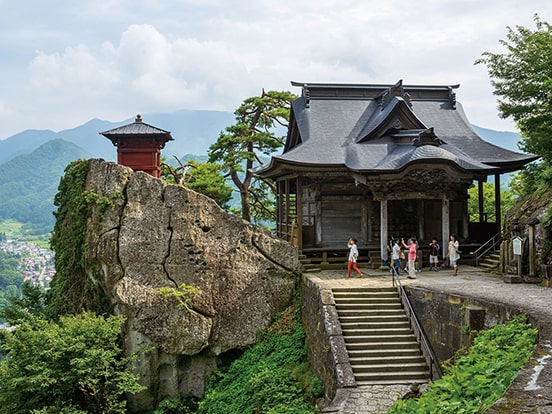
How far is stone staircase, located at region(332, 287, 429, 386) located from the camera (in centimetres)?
1220

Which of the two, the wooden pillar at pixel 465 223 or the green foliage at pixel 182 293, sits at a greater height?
the wooden pillar at pixel 465 223

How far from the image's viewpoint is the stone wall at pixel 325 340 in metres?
12.0

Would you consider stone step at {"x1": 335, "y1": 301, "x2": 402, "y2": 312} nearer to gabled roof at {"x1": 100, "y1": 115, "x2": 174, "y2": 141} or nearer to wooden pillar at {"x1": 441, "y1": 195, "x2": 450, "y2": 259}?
wooden pillar at {"x1": 441, "y1": 195, "x2": 450, "y2": 259}

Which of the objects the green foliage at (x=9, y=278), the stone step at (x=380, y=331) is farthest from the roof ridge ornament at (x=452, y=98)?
the green foliage at (x=9, y=278)

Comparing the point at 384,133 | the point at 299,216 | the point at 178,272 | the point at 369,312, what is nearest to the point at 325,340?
the point at 369,312

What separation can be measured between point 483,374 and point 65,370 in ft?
39.8

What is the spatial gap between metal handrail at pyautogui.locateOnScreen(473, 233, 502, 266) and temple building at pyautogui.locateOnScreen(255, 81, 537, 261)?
87cm

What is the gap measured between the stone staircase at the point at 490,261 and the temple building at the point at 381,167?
1.51 metres

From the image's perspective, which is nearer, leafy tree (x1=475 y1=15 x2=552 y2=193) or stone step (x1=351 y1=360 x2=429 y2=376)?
stone step (x1=351 y1=360 x2=429 y2=376)

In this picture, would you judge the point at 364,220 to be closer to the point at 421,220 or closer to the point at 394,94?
the point at 421,220

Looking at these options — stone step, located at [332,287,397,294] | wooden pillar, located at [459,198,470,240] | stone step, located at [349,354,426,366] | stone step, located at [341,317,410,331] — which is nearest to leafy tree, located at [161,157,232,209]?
wooden pillar, located at [459,198,470,240]

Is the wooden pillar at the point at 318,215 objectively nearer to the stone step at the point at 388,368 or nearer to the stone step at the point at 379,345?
the stone step at the point at 379,345

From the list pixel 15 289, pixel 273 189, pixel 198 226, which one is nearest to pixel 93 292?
pixel 198 226

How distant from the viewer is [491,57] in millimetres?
21594
